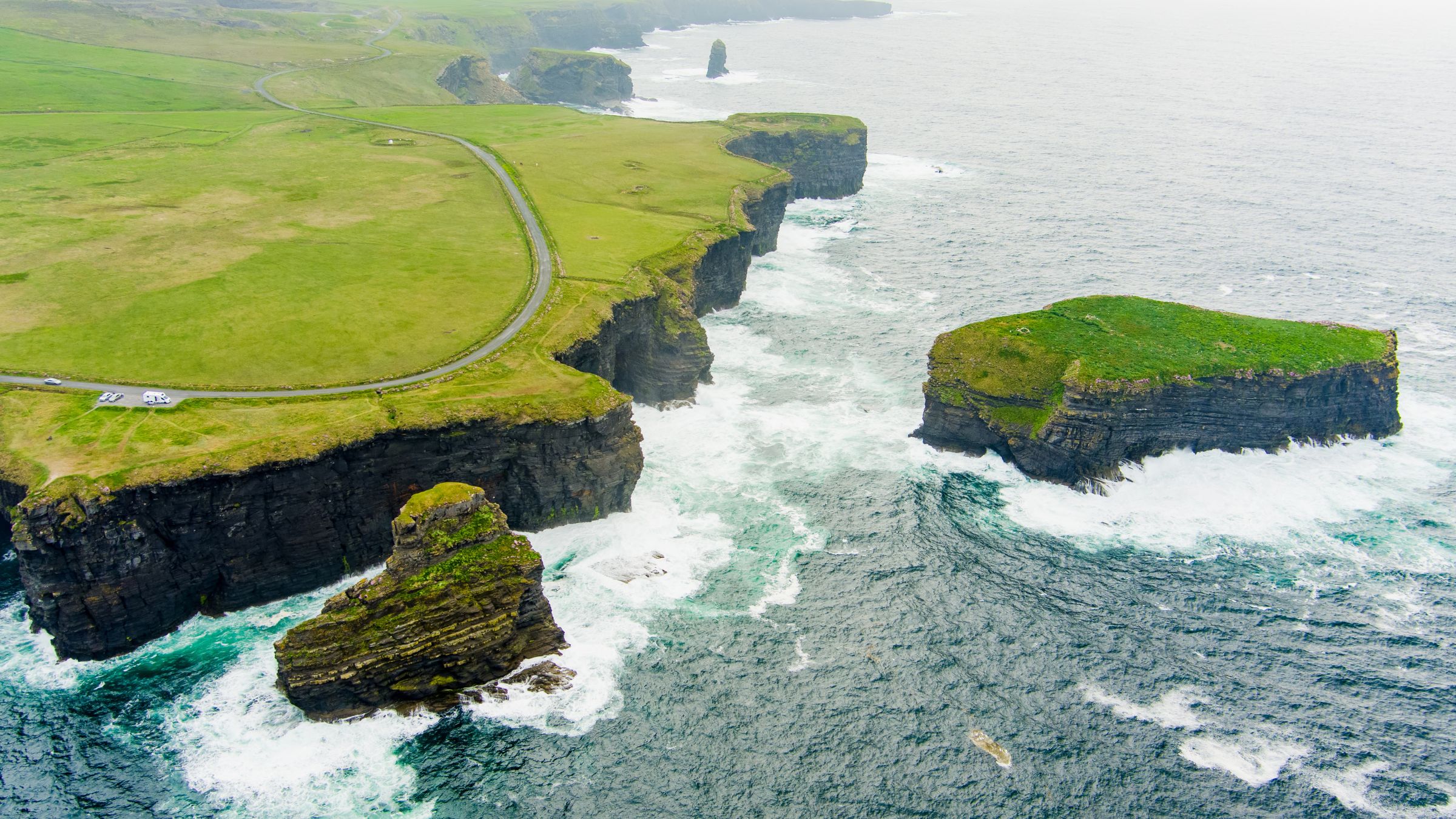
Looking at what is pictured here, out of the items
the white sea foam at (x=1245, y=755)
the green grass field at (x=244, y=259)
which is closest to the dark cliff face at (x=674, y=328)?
the green grass field at (x=244, y=259)

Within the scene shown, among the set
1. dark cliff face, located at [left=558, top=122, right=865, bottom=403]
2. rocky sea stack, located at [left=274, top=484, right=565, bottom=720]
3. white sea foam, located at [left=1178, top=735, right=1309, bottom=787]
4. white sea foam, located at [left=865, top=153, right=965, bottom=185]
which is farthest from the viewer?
white sea foam, located at [left=865, top=153, right=965, bottom=185]

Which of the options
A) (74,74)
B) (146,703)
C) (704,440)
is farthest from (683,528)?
(74,74)

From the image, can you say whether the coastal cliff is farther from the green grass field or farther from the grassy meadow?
the green grass field

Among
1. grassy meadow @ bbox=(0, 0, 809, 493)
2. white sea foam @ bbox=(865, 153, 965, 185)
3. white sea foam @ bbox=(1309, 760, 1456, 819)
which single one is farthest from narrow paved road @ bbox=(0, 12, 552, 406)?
white sea foam @ bbox=(865, 153, 965, 185)

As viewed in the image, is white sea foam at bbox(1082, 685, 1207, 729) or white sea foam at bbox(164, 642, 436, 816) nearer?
white sea foam at bbox(164, 642, 436, 816)

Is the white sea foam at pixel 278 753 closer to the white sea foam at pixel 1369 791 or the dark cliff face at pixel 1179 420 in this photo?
the white sea foam at pixel 1369 791

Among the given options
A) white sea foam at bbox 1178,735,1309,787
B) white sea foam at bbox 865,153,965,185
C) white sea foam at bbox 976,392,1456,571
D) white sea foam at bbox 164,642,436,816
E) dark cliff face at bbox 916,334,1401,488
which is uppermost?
white sea foam at bbox 865,153,965,185
